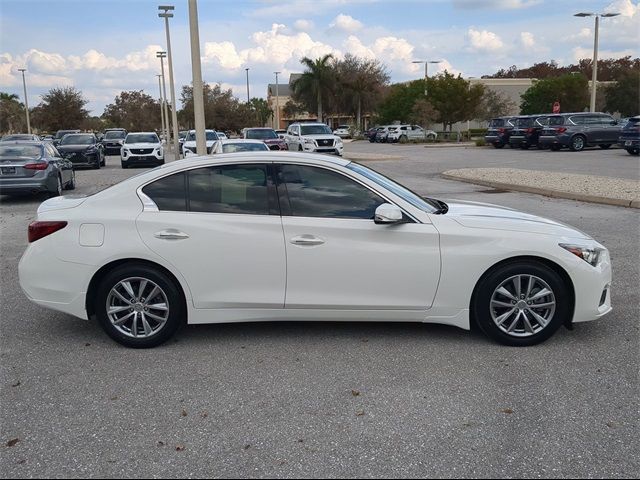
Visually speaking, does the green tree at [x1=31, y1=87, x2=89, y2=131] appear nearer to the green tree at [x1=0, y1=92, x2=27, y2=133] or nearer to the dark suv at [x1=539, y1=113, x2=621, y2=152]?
the green tree at [x1=0, y1=92, x2=27, y2=133]

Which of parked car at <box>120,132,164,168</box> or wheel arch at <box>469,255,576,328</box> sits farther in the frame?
parked car at <box>120,132,164,168</box>

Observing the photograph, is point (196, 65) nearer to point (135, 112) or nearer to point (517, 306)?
point (517, 306)

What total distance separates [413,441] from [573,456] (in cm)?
86

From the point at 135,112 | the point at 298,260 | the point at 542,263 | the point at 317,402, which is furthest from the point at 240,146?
the point at 135,112

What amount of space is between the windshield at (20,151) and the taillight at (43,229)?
33.4ft

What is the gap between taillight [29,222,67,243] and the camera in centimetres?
496

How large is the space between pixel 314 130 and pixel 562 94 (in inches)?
1364

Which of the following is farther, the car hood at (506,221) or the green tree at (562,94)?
the green tree at (562,94)

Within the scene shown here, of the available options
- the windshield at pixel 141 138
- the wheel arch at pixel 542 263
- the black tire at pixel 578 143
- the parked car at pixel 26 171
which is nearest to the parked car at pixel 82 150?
the windshield at pixel 141 138

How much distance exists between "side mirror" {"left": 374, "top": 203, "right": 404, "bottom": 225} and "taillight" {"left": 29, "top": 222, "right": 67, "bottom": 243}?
8.33ft

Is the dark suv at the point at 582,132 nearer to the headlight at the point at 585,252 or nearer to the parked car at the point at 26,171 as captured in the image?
the parked car at the point at 26,171

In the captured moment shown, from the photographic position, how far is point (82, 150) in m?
26.1

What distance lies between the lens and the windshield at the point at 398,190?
513 centimetres

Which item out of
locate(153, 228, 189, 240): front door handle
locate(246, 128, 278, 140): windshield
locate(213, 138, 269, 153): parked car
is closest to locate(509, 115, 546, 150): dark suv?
locate(246, 128, 278, 140): windshield
